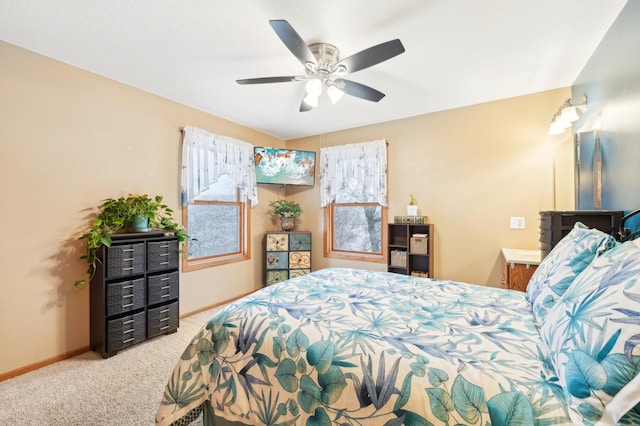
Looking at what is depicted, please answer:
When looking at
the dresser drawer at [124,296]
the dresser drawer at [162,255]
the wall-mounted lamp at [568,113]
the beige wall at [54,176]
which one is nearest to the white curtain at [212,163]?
the beige wall at [54,176]

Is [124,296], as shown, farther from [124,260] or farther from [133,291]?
[124,260]

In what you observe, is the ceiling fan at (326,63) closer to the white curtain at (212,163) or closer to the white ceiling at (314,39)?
the white ceiling at (314,39)

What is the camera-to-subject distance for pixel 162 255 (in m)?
2.69

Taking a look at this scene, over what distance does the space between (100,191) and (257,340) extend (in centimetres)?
232

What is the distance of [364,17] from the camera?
1756 mm

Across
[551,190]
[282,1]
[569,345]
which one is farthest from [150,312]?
[551,190]

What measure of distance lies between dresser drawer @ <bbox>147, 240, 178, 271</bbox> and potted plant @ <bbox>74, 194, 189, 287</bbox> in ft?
0.45

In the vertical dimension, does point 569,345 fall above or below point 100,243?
below

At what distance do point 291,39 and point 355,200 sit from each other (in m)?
2.67

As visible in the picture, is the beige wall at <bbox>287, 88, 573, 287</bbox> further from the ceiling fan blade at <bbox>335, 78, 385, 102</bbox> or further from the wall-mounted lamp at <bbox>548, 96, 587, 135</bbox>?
the ceiling fan blade at <bbox>335, 78, 385, 102</bbox>

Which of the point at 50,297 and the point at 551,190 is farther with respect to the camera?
the point at 551,190

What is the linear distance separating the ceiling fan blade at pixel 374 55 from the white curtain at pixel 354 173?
1.94m

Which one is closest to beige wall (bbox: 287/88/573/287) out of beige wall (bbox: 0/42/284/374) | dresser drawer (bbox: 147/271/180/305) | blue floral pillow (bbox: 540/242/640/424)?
blue floral pillow (bbox: 540/242/640/424)

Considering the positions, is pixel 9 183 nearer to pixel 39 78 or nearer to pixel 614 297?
pixel 39 78
